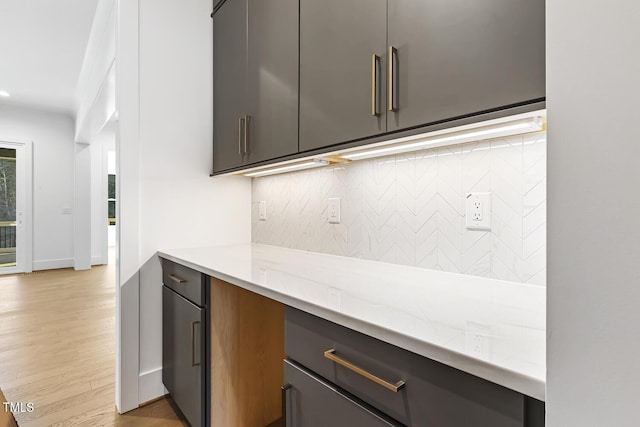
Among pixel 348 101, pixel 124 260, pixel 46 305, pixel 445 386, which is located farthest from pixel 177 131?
pixel 46 305

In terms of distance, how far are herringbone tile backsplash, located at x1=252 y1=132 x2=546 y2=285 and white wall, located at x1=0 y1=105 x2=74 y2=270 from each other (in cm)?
596

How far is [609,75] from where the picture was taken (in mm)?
404

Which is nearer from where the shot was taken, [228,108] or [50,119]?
[228,108]

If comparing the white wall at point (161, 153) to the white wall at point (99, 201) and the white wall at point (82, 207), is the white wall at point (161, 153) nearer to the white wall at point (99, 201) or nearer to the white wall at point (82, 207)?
the white wall at point (82, 207)

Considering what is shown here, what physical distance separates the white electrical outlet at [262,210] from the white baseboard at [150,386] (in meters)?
1.04

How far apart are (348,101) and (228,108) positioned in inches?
39.9

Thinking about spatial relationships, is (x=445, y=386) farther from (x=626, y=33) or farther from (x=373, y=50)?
(x=373, y=50)

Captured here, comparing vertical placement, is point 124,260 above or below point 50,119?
below

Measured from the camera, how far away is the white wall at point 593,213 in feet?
1.29

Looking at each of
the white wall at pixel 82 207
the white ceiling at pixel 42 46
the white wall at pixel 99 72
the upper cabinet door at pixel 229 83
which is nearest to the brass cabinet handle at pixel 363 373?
the upper cabinet door at pixel 229 83

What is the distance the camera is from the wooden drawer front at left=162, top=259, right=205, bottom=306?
1.48 meters

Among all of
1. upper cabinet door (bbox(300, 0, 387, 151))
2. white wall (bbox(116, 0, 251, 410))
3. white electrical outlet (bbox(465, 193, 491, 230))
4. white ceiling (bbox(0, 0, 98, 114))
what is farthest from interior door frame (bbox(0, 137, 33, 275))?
white electrical outlet (bbox(465, 193, 491, 230))

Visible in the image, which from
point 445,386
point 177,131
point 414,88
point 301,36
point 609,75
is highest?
point 301,36

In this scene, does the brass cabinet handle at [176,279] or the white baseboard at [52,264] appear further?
the white baseboard at [52,264]
